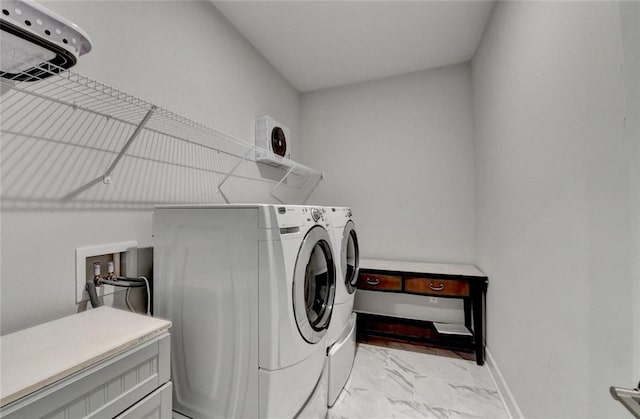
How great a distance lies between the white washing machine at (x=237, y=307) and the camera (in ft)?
3.54

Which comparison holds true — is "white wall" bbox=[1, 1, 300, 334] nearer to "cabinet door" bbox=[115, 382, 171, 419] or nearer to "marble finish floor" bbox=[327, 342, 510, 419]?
"cabinet door" bbox=[115, 382, 171, 419]

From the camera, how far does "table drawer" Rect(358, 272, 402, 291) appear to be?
7.72 feet

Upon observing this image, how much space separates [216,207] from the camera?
46.0 inches

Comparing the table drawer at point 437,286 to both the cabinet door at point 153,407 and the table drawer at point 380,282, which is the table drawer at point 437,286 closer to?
the table drawer at point 380,282

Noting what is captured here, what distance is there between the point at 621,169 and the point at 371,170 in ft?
7.41

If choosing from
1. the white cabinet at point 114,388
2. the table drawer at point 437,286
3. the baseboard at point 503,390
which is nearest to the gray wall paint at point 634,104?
the baseboard at point 503,390

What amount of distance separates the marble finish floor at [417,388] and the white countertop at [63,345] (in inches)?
52.5

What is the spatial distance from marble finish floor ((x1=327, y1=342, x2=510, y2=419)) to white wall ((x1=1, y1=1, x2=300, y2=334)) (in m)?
1.61

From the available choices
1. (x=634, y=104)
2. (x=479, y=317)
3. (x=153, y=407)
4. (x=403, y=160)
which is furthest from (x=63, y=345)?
(x=403, y=160)

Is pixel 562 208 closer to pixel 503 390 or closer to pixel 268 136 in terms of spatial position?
pixel 503 390

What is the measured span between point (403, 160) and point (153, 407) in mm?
2718

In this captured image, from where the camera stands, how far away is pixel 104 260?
1232mm

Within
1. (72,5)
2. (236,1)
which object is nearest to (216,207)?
(72,5)

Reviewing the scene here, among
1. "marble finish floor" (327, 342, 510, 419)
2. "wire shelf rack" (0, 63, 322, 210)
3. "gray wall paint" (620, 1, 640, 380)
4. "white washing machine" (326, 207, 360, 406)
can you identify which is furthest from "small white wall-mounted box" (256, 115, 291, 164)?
"gray wall paint" (620, 1, 640, 380)
